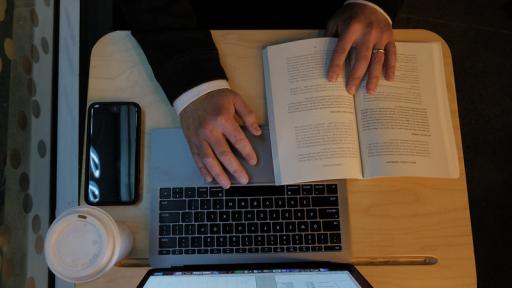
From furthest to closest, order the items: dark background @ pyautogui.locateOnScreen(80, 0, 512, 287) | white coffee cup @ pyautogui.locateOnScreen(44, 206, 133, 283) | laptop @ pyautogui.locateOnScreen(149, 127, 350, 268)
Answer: dark background @ pyautogui.locateOnScreen(80, 0, 512, 287)
laptop @ pyautogui.locateOnScreen(149, 127, 350, 268)
white coffee cup @ pyautogui.locateOnScreen(44, 206, 133, 283)

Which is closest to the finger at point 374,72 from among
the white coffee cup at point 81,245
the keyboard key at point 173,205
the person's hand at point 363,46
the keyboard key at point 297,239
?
the person's hand at point 363,46

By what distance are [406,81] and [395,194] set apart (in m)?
0.21

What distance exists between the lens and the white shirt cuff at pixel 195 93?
759 millimetres

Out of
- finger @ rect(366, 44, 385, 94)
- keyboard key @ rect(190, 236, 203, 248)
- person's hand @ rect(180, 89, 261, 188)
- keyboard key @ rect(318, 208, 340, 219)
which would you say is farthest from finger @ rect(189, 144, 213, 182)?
finger @ rect(366, 44, 385, 94)

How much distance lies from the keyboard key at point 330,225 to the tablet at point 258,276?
0.24ft

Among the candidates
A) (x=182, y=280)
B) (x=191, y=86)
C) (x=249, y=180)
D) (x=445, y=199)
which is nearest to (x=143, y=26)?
(x=191, y=86)

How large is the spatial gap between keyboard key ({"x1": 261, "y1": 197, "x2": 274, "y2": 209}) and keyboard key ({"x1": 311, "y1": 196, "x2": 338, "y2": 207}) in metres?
0.07

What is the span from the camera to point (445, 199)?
0.76m

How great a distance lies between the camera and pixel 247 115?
0.76 meters

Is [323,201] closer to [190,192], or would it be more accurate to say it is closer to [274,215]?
[274,215]

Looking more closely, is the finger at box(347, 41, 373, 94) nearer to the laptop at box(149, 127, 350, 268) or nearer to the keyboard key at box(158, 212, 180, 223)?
the laptop at box(149, 127, 350, 268)

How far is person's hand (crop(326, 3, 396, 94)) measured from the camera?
760mm

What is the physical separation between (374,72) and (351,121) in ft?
0.33

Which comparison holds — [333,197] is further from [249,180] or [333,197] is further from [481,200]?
[481,200]
